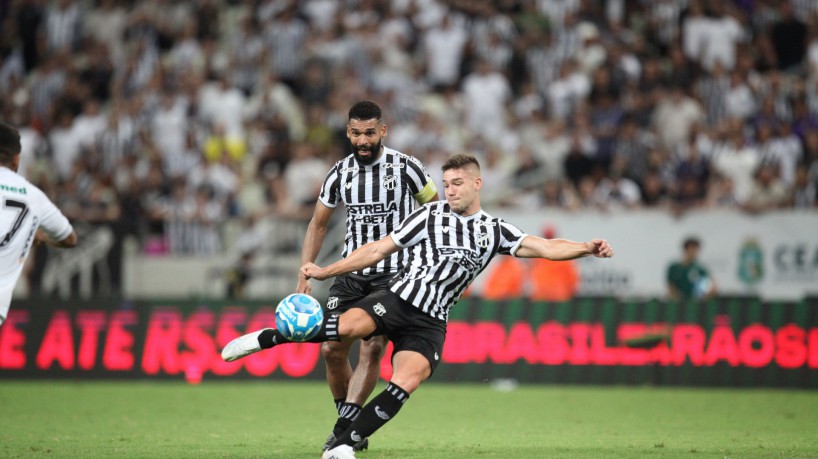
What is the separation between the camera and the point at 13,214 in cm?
873

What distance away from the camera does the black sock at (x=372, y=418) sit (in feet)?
28.2

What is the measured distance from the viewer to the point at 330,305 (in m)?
10.0

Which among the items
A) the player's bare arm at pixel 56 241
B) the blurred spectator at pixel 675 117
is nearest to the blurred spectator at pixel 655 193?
the blurred spectator at pixel 675 117

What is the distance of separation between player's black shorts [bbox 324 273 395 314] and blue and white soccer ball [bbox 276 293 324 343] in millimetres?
1198

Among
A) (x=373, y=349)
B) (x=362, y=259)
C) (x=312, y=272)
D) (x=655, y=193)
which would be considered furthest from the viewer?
(x=655, y=193)

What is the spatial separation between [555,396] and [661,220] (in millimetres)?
4144

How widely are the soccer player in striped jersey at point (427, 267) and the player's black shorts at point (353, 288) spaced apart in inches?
24.2

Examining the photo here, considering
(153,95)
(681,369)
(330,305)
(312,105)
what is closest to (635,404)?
(681,369)

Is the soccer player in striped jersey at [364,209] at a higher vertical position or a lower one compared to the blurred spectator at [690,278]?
higher

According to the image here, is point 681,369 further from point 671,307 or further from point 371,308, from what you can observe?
point 371,308

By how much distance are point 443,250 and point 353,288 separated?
1198mm

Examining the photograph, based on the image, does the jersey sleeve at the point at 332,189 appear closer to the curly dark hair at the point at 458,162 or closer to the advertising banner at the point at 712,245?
the curly dark hair at the point at 458,162

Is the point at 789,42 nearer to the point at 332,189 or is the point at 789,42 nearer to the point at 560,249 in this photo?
the point at 332,189

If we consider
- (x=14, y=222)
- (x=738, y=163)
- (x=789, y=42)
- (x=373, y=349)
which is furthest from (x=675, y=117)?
(x=14, y=222)
